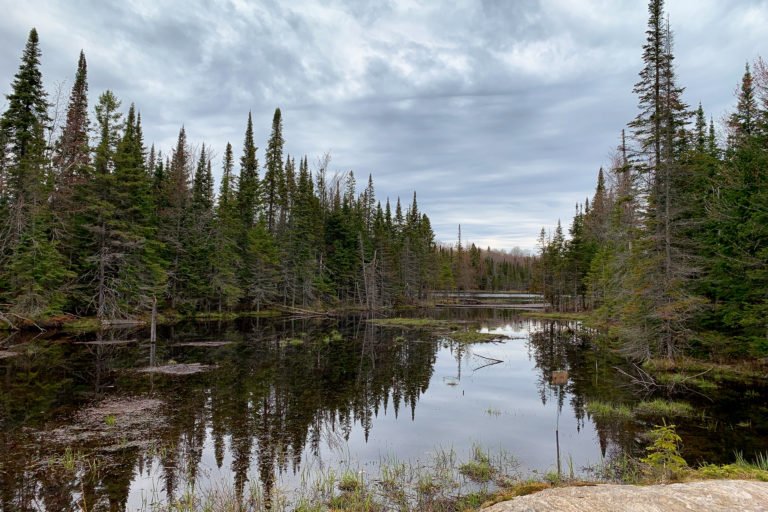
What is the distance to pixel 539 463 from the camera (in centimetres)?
1099

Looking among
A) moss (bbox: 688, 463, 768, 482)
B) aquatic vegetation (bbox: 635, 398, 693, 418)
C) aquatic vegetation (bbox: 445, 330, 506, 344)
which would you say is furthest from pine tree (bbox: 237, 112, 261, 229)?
moss (bbox: 688, 463, 768, 482)

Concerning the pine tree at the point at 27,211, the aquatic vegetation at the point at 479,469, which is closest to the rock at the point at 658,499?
the aquatic vegetation at the point at 479,469

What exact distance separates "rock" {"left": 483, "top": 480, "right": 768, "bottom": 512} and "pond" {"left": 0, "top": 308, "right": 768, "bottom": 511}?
6443 millimetres

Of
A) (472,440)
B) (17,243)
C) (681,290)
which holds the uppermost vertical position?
(17,243)

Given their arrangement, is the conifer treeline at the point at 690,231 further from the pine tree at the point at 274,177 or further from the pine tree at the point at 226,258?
the pine tree at the point at 274,177

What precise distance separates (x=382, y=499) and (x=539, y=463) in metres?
4.63

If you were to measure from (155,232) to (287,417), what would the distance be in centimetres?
3963

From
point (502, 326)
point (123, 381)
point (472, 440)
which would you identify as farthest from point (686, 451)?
point (502, 326)

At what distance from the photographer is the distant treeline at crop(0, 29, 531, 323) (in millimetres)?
31703

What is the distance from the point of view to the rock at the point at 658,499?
414 cm

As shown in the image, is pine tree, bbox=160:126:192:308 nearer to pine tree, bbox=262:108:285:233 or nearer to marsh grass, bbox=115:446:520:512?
pine tree, bbox=262:108:285:233

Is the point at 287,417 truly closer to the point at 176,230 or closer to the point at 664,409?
the point at 664,409

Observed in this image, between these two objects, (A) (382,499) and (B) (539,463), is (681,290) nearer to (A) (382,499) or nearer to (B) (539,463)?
(B) (539,463)

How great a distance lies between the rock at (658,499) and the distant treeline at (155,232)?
25.3 meters
